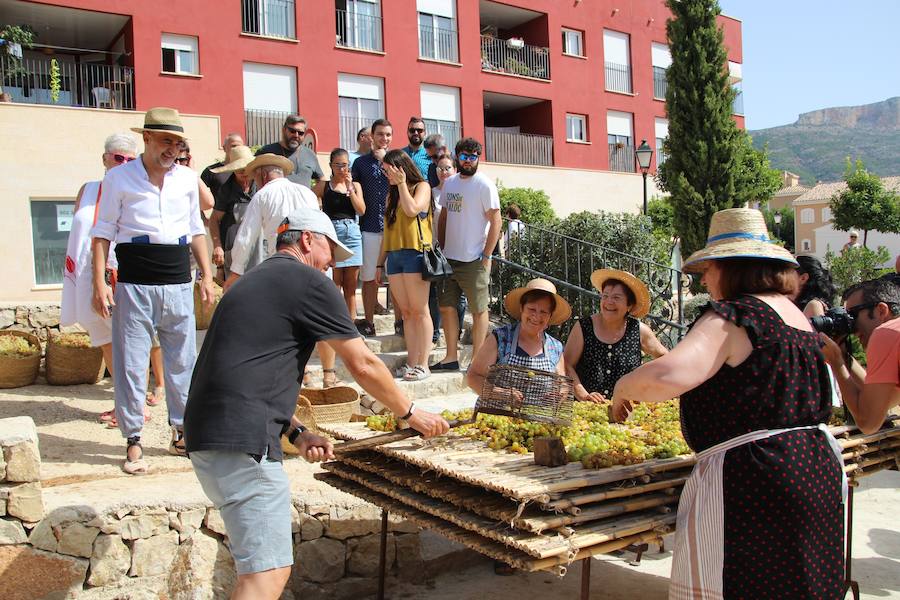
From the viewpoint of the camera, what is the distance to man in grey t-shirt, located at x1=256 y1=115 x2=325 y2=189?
729cm

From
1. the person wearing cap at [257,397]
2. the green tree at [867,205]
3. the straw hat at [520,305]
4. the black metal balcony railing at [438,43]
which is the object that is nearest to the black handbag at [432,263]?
the straw hat at [520,305]

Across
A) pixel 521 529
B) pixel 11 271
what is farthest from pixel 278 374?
pixel 11 271

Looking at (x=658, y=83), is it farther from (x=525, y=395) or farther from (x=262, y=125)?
(x=525, y=395)

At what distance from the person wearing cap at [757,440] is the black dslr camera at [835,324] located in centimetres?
103

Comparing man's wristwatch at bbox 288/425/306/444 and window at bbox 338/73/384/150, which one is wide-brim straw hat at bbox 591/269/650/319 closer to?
man's wristwatch at bbox 288/425/306/444

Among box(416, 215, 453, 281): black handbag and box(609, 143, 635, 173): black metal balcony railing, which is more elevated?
box(609, 143, 635, 173): black metal balcony railing

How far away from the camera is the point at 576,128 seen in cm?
2742

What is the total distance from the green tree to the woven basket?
34859 mm

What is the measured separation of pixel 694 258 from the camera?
301cm

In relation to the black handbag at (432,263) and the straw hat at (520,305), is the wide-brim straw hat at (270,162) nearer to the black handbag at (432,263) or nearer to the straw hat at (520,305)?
the black handbag at (432,263)

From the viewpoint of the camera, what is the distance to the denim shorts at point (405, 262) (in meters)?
6.87

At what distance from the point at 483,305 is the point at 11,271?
1124 centimetres

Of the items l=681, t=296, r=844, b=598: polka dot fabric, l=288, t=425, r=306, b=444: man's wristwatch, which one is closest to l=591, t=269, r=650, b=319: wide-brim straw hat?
l=681, t=296, r=844, b=598: polka dot fabric

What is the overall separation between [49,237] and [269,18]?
851cm
